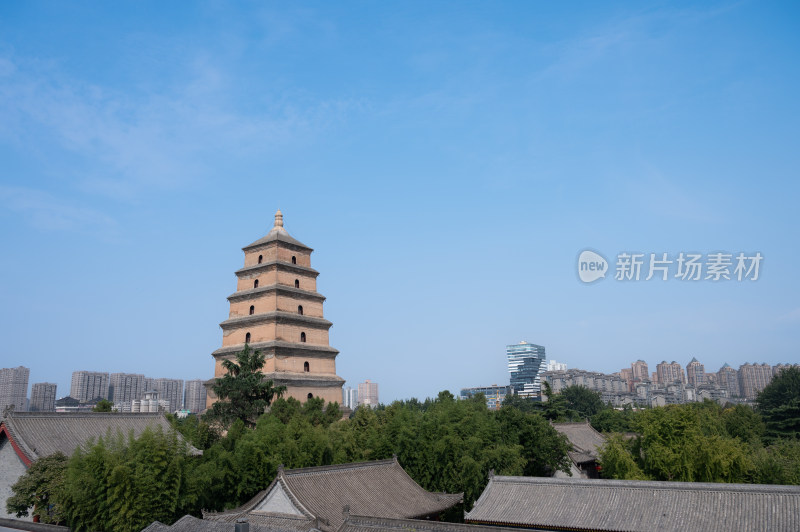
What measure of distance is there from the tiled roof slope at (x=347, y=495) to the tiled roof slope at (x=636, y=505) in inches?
112

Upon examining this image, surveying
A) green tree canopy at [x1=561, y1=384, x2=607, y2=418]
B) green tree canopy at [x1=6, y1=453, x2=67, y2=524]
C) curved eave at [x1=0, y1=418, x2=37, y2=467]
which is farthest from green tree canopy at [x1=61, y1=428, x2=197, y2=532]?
green tree canopy at [x1=561, y1=384, x2=607, y2=418]

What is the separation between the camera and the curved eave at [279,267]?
36.0 metres

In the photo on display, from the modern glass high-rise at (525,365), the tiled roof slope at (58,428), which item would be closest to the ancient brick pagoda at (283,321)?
the tiled roof slope at (58,428)

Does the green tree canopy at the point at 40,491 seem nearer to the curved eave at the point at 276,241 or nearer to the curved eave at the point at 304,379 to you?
the curved eave at the point at 304,379

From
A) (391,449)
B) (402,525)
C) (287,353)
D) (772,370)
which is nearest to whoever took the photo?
(402,525)

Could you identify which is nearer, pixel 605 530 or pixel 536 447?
pixel 605 530

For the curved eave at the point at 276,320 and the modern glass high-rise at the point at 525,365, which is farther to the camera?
the modern glass high-rise at the point at 525,365

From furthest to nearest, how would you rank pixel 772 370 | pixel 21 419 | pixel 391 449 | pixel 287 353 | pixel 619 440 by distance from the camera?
pixel 772 370, pixel 287 353, pixel 391 449, pixel 619 440, pixel 21 419

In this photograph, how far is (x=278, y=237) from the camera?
37219mm

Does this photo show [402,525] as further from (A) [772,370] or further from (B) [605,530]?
(A) [772,370]

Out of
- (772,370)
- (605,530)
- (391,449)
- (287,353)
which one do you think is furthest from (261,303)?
(772,370)

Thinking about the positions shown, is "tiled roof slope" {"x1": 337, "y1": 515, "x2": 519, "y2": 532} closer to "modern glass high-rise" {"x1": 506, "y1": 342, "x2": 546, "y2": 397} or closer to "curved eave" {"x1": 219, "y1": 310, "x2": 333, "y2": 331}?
"curved eave" {"x1": 219, "y1": 310, "x2": 333, "y2": 331}

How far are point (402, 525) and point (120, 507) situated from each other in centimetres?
888

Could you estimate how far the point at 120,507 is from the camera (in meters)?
17.5
